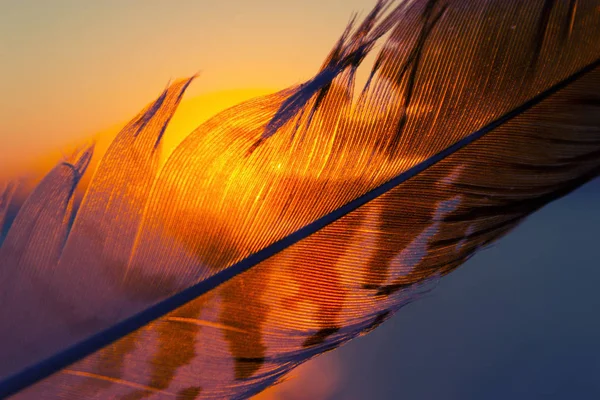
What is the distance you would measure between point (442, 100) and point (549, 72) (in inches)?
5.5

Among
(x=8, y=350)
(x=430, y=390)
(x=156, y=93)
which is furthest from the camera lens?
(x=430, y=390)

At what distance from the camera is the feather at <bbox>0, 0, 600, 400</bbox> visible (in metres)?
0.55

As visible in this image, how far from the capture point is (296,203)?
57cm

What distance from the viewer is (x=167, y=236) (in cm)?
55

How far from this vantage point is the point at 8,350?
55cm

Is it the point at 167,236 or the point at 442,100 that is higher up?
the point at 442,100

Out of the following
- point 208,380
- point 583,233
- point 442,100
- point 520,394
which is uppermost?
point 442,100

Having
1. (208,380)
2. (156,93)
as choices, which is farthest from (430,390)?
(156,93)

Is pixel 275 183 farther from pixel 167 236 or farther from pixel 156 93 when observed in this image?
pixel 156 93

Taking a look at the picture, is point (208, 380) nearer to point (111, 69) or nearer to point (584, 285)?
point (111, 69)

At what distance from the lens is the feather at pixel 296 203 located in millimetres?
546

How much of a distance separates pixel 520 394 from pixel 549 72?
→ 1.87 feet

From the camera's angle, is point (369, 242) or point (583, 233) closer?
point (369, 242)

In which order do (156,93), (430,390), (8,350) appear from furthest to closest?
(430,390) → (156,93) → (8,350)
